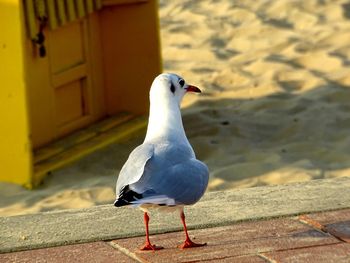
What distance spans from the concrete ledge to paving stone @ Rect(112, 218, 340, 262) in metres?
0.07

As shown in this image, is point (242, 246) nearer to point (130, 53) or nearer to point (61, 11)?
point (61, 11)

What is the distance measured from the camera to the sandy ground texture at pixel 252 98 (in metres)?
5.67

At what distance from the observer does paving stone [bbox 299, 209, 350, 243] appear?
3.71 m

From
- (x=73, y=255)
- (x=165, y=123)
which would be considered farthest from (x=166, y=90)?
(x=73, y=255)

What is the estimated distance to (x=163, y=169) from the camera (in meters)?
3.43

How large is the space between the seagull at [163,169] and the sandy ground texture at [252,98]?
1.70m

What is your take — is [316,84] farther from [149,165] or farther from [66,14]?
[149,165]

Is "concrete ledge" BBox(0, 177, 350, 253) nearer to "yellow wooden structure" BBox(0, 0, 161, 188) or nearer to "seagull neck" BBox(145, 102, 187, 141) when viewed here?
"seagull neck" BBox(145, 102, 187, 141)

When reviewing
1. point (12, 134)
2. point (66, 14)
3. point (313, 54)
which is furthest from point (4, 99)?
point (313, 54)

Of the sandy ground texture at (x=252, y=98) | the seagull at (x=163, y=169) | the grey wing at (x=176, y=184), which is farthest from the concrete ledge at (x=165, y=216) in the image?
the sandy ground texture at (x=252, y=98)

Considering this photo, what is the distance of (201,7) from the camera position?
968 cm

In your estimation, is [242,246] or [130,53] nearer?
[242,246]

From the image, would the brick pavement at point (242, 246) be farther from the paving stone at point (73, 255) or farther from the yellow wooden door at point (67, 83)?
the yellow wooden door at point (67, 83)

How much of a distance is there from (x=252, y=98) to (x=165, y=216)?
333 cm
